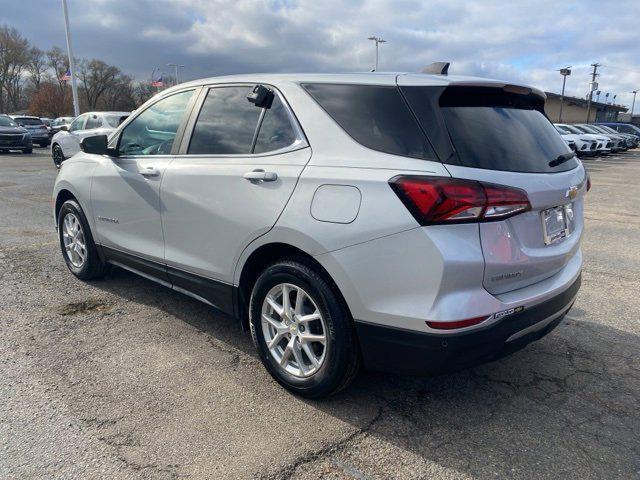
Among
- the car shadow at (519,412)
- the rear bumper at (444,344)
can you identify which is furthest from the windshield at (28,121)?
the rear bumper at (444,344)

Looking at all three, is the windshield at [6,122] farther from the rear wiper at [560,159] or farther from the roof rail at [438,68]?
the rear wiper at [560,159]

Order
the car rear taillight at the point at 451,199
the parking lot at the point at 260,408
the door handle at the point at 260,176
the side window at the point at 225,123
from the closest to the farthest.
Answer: the car rear taillight at the point at 451,199
the parking lot at the point at 260,408
the door handle at the point at 260,176
the side window at the point at 225,123

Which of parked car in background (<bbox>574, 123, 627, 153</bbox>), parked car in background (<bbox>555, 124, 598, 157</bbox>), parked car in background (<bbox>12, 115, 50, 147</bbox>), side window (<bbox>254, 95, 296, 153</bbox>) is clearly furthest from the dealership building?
side window (<bbox>254, 95, 296, 153</bbox>)

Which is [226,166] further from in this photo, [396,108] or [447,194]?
[447,194]

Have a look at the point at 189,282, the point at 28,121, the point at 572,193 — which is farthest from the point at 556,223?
the point at 28,121

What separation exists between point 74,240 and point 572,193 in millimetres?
4294

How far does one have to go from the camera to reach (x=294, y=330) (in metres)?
2.93

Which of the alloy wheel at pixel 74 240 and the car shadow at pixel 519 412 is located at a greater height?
the alloy wheel at pixel 74 240

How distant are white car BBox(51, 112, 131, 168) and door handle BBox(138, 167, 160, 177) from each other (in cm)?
1293

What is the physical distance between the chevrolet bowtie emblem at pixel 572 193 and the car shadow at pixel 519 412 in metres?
1.15

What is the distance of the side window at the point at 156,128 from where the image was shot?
3.81 meters

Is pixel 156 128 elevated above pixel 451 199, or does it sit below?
above

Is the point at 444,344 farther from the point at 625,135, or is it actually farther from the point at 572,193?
the point at 625,135

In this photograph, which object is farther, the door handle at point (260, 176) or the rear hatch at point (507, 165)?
the door handle at point (260, 176)
